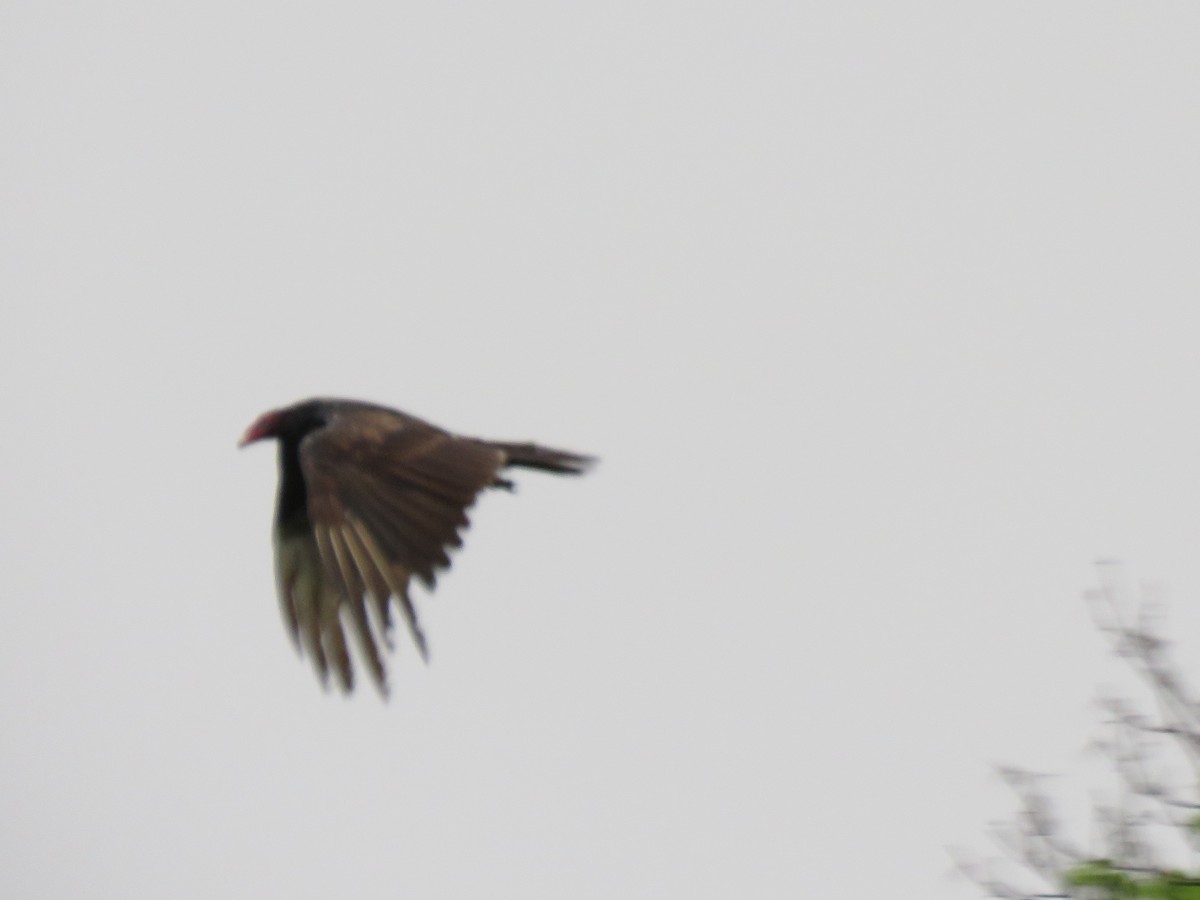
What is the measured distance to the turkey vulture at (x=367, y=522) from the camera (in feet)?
19.1

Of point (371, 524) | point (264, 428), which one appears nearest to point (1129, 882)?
point (371, 524)

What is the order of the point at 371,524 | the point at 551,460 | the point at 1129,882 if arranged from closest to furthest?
the point at 1129,882
the point at 371,524
the point at 551,460

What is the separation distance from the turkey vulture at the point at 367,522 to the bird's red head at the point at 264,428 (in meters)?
0.68

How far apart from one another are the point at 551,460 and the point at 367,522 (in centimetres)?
184

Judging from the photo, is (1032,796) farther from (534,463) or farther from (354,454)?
(534,463)

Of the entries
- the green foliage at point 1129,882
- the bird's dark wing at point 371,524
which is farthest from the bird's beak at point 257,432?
the green foliage at point 1129,882

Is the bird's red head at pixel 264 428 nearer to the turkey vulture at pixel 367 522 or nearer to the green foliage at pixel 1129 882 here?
the turkey vulture at pixel 367 522

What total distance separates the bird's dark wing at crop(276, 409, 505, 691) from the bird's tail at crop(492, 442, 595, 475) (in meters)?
0.89

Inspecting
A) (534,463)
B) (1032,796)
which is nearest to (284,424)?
(534,463)

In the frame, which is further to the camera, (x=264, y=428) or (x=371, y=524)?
(x=264, y=428)

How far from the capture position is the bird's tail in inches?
306

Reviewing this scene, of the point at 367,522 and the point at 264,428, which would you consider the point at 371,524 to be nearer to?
the point at 367,522

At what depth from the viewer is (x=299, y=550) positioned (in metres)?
6.91

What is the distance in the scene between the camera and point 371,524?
6051 millimetres
